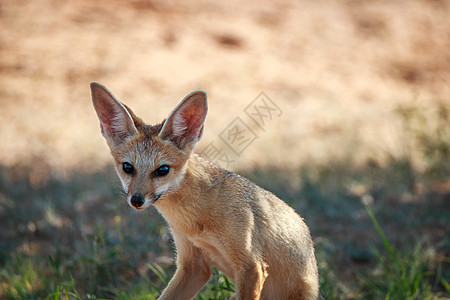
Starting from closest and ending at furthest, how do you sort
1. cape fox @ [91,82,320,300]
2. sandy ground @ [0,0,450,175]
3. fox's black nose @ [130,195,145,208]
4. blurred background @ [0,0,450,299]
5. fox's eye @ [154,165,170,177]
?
fox's black nose @ [130,195,145,208], cape fox @ [91,82,320,300], fox's eye @ [154,165,170,177], blurred background @ [0,0,450,299], sandy ground @ [0,0,450,175]

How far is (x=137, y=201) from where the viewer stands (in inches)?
106

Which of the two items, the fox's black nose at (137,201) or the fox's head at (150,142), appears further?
the fox's head at (150,142)

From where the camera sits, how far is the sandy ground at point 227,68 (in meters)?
10.5

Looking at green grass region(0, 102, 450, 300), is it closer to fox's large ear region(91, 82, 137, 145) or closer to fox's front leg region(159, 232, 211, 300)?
fox's front leg region(159, 232, 211, 300)

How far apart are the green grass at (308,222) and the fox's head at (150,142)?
1.89ft

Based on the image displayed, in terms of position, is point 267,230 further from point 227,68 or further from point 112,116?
point 227,68

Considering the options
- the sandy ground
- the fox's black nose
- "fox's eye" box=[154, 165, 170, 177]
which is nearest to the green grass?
"fox's eye" box=[154, 165, 170, 177]

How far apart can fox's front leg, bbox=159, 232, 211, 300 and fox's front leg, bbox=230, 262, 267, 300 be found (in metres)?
0.39

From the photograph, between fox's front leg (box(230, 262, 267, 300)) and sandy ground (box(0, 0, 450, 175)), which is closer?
fox's front leg (box(230, 262, 267, 300))

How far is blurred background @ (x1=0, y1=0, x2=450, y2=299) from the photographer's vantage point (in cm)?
458

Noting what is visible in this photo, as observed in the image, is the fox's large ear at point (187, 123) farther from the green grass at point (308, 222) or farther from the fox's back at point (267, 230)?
the green grass at point (308, 222)

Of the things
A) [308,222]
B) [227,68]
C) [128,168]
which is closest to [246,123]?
[227,68]

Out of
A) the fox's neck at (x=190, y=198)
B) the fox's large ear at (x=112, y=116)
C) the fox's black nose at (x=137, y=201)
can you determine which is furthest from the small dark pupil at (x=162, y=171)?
the fox's large ear at (x=112, y=116)

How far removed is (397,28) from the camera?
17.0 m
